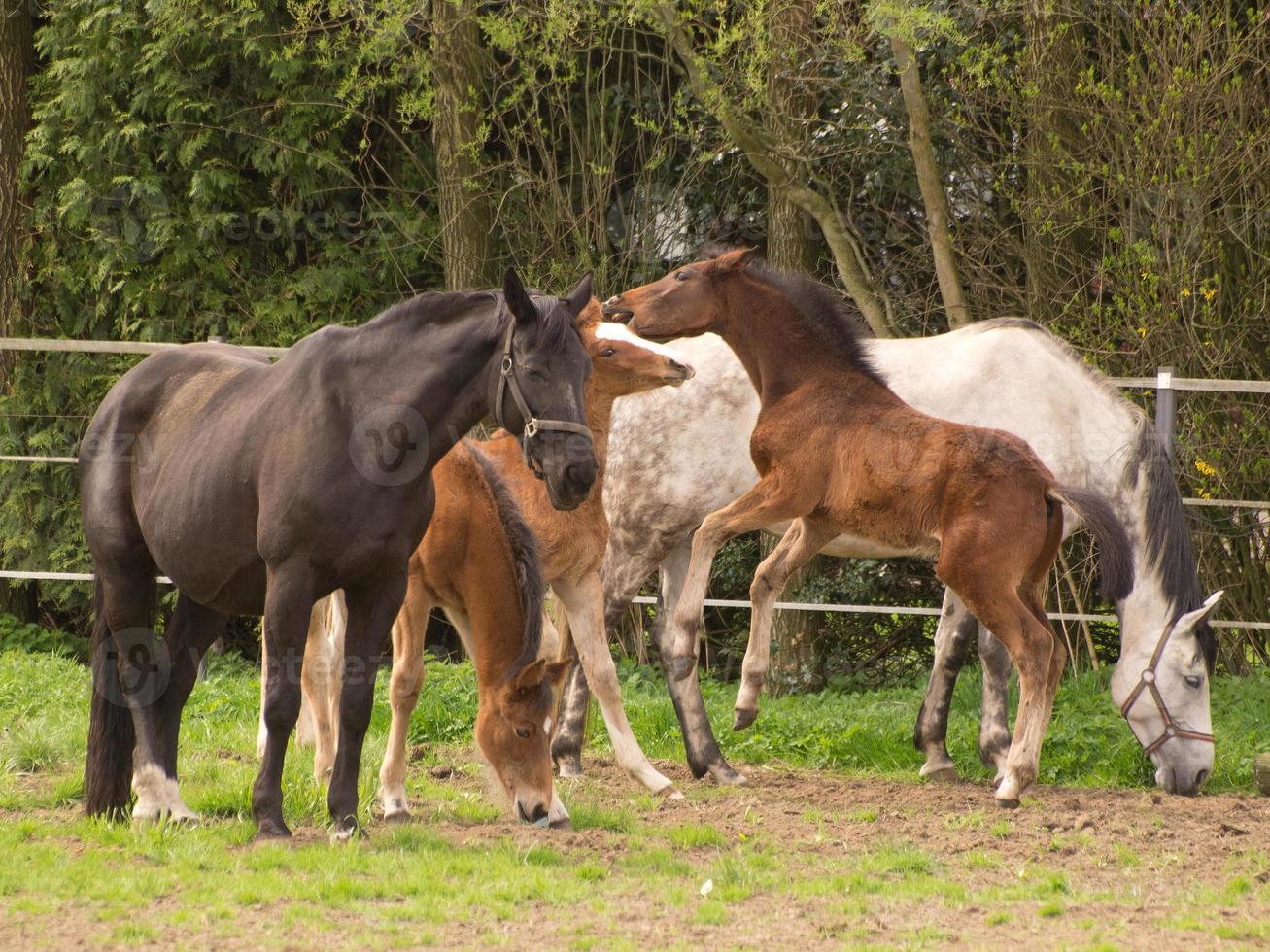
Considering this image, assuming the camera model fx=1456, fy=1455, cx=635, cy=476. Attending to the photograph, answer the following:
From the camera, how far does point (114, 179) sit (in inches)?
418

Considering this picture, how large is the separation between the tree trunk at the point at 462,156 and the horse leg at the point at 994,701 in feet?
15.7

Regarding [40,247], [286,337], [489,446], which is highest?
[40,247]

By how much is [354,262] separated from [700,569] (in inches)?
212

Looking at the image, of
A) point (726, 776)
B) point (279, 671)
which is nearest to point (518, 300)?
point (279, 671)

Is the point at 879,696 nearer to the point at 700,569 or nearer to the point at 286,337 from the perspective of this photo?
the point at 700,569

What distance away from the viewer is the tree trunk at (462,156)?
10.2m

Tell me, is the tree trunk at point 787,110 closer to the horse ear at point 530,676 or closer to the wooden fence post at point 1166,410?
the wooden fence post at point 1166,410

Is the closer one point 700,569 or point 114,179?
point 700,569

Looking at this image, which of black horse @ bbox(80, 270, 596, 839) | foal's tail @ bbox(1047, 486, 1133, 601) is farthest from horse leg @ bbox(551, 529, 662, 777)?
black horse @ bbox(80, 270, 596, 839)

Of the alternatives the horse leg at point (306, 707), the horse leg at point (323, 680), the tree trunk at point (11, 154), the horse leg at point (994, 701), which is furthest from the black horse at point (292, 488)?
the tree trunk at point (11, 154)

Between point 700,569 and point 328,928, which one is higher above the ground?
point 700,569

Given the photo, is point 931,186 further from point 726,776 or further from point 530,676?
point 530,676

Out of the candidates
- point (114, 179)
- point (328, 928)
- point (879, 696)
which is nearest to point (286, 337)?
point (114, 179)

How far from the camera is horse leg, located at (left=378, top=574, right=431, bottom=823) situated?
235 inches
